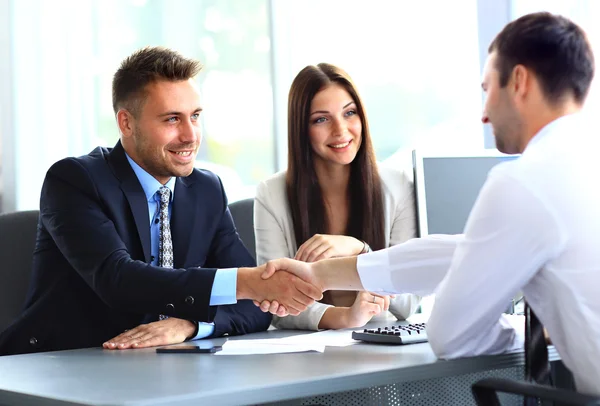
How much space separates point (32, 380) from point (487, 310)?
34.9 inches

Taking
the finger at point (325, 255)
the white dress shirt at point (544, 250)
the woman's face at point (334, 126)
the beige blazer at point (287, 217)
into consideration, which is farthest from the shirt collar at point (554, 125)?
the woman's face at point (334, 126)

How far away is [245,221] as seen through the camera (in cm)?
337

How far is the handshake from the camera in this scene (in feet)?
7.82

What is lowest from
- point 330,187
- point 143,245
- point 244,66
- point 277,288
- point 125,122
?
point 277,288

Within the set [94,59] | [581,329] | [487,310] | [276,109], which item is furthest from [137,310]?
[276,109]

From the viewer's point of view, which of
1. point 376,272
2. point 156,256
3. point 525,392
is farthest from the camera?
point 156,256

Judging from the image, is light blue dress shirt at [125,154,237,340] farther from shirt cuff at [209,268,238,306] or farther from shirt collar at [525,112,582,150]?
shirt collar at [525,112,582,150]

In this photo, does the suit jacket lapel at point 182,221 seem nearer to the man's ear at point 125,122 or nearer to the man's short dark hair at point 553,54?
the man's ear at point 125,122

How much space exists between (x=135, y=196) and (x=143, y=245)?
0.16 meters

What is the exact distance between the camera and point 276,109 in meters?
4.81

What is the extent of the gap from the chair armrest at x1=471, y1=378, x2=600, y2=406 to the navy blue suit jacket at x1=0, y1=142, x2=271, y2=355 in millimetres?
930

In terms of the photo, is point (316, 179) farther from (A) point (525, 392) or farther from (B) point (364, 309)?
(A) point (525, 392)

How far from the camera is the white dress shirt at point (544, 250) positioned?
1.54 metres

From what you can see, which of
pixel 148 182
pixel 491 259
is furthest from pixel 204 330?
pixel 491 259
